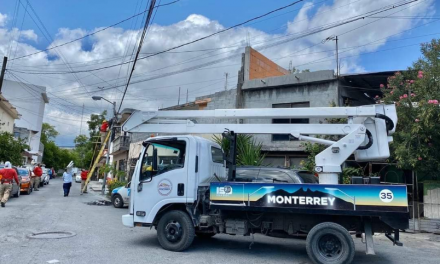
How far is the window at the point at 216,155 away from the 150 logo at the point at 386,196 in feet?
12.0

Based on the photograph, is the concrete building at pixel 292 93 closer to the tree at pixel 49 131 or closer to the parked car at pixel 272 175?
the parked car at pixel 272 175

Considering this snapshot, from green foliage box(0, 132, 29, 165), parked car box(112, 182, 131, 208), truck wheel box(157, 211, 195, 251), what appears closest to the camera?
truck wheel box(157, 211, 195, 251)

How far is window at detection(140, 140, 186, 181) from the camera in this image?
7.68m

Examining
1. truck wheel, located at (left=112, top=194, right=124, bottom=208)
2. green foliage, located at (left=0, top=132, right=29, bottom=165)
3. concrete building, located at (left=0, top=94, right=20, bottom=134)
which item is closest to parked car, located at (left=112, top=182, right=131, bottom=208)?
truck wheel, located at (left=112, top=194, right=124, bottom=208)

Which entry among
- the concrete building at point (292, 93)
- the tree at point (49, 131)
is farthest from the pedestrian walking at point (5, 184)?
the tree at point (49, 131)

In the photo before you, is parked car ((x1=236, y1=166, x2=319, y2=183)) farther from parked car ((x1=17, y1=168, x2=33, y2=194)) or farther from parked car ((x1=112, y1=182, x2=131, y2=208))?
parked car ((x1=17, y1=168, x2=33, y2=194))

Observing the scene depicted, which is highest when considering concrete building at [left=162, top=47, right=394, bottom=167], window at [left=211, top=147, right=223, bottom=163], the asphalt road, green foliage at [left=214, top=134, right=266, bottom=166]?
concrete building at [left=162, top=47, right=394, bottom=167]

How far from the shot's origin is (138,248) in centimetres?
750

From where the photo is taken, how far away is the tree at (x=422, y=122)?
1035 cm

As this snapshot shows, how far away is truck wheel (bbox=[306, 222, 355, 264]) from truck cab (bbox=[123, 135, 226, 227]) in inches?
99.9

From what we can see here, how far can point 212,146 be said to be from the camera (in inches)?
327

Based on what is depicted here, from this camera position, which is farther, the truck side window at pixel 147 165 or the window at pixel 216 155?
the window at pixel 216 155

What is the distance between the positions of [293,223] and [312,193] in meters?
0.91

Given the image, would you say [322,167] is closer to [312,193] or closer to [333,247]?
[312,193]
